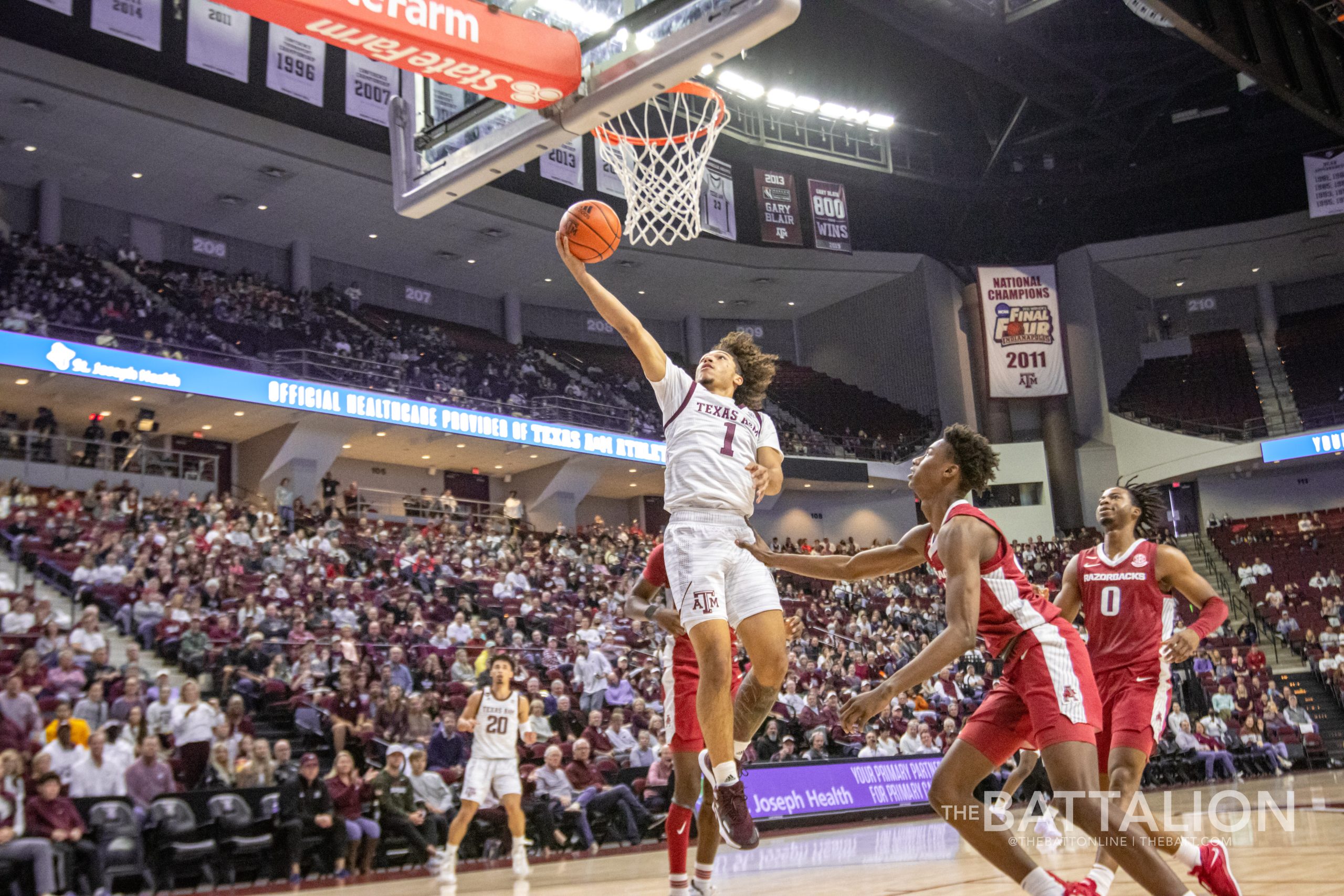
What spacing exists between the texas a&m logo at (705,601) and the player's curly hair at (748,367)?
Answer: 1158 millimetres

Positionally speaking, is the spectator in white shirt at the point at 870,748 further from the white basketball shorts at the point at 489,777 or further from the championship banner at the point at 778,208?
the championship banner at the point at 778,208

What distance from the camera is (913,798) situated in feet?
50.0

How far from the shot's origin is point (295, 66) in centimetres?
2156

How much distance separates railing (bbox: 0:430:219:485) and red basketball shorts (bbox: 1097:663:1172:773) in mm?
18496

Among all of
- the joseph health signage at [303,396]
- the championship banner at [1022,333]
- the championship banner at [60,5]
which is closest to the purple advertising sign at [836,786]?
the joseph health signage at [303,396]

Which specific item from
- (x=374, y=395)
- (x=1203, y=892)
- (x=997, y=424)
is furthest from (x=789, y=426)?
(x=1203, y=892)

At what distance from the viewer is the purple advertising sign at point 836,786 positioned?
13.1m

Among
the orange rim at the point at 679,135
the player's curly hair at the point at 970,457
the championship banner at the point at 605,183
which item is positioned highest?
the championship banner at the point at 605,183

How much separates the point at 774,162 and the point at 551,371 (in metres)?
8.63

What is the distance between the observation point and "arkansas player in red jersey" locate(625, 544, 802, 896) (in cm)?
511

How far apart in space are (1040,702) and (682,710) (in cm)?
174

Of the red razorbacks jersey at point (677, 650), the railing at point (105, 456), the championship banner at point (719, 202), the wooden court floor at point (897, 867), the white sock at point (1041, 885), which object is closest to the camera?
the white sock at point (1041, 885)

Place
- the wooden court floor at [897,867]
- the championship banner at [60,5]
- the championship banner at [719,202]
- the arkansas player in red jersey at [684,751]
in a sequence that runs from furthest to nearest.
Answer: the championship banner at [719,202] < the championship banner at [60,5] < the wooden court floor at [897,867] < the arkansas player in red jersey at [684,751]

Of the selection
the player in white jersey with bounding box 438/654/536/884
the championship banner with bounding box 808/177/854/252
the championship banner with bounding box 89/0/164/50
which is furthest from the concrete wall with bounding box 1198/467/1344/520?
the championship banner with bounding box 89/0/164/50
